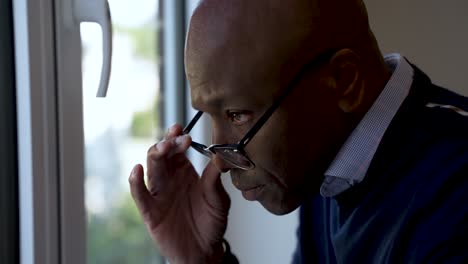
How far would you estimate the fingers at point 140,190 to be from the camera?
1.03m

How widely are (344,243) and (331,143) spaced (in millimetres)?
151

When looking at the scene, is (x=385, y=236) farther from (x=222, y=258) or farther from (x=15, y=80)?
(x=15, y=80)

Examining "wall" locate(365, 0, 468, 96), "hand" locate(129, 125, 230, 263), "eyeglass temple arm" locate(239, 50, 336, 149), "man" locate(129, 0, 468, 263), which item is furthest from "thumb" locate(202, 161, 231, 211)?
"wall" locate(365, 0, 468, 96)

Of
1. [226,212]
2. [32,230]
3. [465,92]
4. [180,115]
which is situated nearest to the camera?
[32,230]

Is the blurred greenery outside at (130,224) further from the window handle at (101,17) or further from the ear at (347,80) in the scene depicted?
the ear at (347,80)

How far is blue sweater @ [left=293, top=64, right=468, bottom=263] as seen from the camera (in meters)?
0.79

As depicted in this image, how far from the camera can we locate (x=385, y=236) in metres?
0.88

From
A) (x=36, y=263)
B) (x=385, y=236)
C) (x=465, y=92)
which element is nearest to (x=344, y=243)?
(x=385, y=236)

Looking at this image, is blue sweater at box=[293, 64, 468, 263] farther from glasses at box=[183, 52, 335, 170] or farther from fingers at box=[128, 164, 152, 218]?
fingers at box=[128, 164, 152, 218]

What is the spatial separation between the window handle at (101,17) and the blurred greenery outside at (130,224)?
0.17m

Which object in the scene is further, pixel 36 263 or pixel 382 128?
pixel 36 263

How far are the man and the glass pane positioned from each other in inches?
10.8

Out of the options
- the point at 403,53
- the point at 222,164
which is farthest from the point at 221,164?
the point at 403,53

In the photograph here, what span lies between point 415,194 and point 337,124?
5.0 inches
